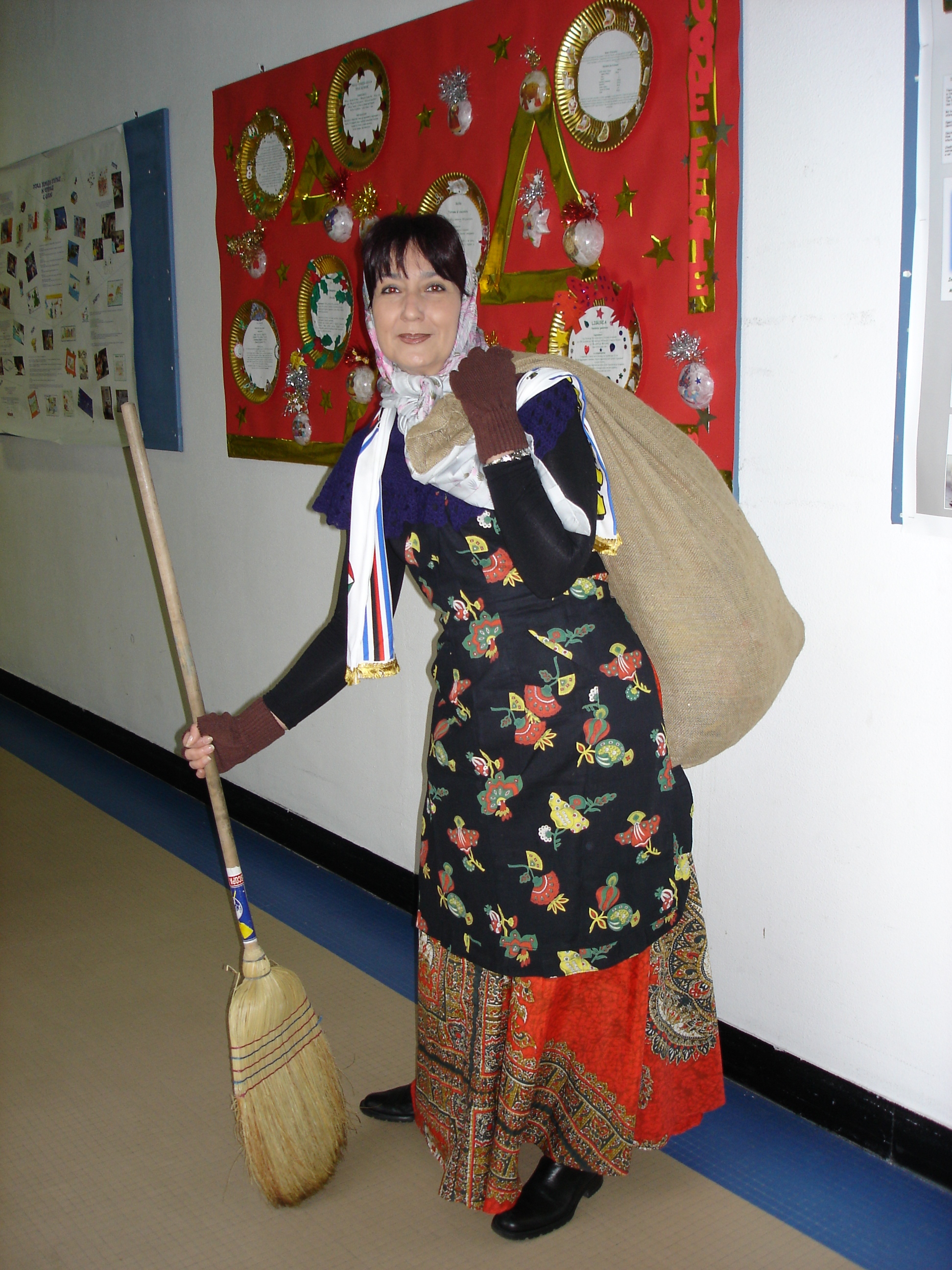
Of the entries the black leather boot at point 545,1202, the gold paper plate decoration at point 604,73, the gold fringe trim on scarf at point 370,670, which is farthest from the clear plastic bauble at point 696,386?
the black leather boot at point 545,1202

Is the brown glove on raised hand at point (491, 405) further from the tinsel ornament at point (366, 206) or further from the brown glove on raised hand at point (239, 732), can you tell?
the tinsel ornament at point (366, 206)

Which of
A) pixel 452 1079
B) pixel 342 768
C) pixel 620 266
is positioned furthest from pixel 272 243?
pixel 452 1079

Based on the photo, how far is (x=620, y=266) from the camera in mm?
1877

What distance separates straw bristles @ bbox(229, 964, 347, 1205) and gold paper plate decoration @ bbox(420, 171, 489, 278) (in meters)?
1.42

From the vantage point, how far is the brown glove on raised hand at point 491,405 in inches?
48.6

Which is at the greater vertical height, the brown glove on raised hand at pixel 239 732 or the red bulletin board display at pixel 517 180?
the red bulletin board display at pixel 517 180

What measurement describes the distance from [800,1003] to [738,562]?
89 centimetres

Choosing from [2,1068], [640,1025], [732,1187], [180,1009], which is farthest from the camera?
[180,1009]

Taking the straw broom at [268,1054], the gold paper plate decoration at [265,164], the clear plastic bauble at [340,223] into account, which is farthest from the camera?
the gold paper plate decoration at [265,164]

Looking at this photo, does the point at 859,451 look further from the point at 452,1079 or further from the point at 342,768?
the point at 342,768

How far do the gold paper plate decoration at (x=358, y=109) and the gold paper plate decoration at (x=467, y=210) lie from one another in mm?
257

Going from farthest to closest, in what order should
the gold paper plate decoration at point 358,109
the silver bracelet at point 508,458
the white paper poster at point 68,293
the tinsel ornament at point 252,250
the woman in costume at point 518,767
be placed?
the white paper poster at point 68,293, the tinsel ornament at point 252,250, the gold paper plate decoration at point 358,109, the woman in costume at point 518,767, the silver bracelet at point 508,458

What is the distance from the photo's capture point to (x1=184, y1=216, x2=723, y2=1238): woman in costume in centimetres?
136

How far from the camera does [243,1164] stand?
5.88ft
